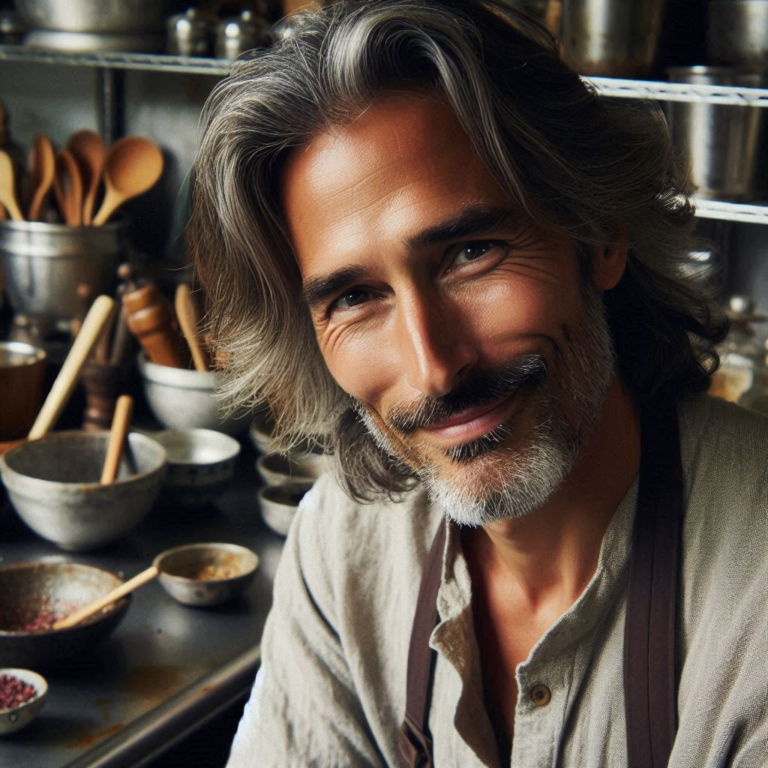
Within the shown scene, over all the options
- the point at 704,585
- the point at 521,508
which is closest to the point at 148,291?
the point at 521,508

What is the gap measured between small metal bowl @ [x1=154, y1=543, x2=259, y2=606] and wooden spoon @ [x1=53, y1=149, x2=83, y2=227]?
3.47 ft

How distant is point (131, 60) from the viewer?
95.5 inches

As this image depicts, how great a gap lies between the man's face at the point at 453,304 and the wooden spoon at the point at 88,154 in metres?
1.61

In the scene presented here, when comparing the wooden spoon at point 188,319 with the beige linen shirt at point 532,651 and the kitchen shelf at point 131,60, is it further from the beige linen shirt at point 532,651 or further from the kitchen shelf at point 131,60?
the beige linen shirt at point 532,651

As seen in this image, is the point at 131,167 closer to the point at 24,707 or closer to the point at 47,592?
the point at 47,592

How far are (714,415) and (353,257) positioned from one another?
1.48ft

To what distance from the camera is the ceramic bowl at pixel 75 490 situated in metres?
1.65

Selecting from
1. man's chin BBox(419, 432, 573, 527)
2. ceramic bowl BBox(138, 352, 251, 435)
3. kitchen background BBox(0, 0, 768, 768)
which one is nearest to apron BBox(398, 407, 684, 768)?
man's chin BBox(419, 432, 573, 527)

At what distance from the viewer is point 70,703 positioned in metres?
1.38

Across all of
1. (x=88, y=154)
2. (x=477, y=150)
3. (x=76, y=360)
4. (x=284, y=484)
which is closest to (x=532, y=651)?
(x=477, y=150)

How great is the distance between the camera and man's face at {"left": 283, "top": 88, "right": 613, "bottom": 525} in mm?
1062


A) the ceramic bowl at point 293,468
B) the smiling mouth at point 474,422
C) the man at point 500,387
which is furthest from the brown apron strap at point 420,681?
the ceramic bowl at point 293,468

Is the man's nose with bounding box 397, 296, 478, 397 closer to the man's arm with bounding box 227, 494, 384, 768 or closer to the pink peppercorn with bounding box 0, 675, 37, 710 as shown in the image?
the man's arm with bounding box 227, 494, 384, 768

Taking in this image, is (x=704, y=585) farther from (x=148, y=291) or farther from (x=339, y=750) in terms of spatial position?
(x=148, y=291)
